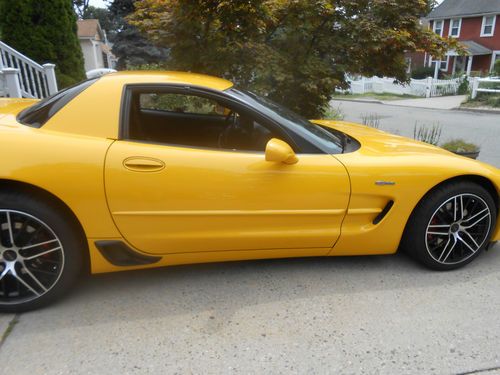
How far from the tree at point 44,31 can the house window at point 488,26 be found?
2960cm

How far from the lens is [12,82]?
636 centimetres

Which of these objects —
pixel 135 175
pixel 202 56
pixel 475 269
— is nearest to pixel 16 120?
pixel 135 175

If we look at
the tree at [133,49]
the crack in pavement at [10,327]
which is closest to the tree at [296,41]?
the crack in pavement at [10,327]

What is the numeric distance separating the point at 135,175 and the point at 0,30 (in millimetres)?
8401

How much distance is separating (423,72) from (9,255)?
33.0 meters

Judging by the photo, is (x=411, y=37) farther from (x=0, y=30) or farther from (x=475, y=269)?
(x=0, y=30)

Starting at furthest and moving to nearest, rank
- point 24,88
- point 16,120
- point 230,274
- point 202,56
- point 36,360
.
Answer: point 24,88
point 202,56
point 230,274
point 16,120
point 36,360

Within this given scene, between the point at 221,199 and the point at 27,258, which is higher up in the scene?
the point at 221,199

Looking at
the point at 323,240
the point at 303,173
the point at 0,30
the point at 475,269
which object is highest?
the point at 0,30

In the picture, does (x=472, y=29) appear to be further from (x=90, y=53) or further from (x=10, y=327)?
(x=10, y=327)

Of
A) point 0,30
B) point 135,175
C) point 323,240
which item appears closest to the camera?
point 135,175

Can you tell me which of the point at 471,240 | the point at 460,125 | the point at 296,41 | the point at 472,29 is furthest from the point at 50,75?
the point at 472,29

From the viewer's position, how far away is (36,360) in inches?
82.7

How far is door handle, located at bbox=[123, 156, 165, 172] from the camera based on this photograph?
2365 mm
